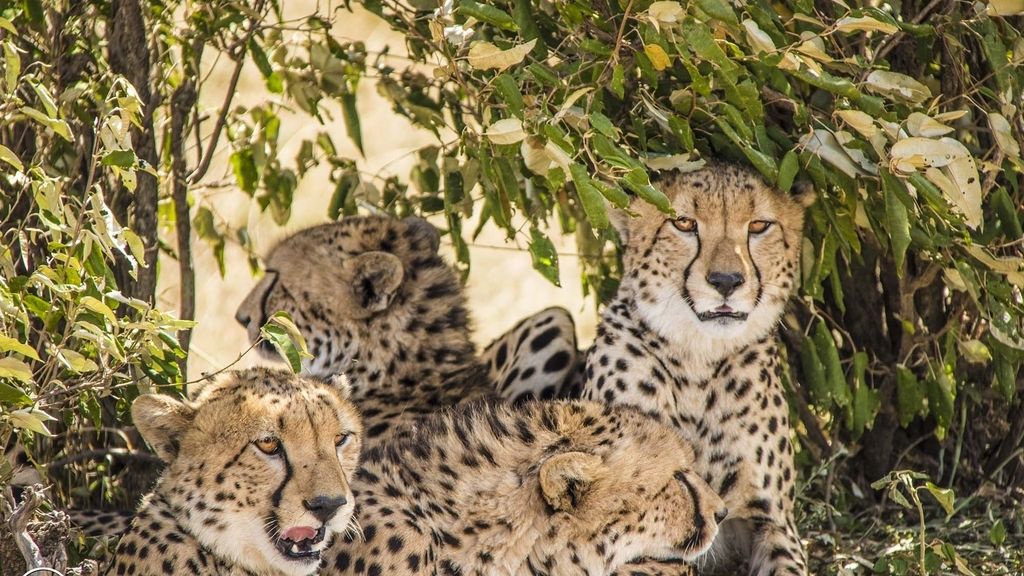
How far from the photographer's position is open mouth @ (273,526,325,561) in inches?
122

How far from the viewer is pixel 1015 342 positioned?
3.93 meters

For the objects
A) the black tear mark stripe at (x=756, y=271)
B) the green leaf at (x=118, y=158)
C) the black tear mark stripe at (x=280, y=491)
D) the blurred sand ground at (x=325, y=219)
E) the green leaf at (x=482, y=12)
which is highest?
the green leaf at (x=118, y=158)

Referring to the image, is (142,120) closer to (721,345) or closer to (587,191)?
(587,191)

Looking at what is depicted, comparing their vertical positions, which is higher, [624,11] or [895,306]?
[624,11]

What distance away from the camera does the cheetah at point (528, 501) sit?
131 inches

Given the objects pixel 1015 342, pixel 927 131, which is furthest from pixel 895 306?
pixel 927 131

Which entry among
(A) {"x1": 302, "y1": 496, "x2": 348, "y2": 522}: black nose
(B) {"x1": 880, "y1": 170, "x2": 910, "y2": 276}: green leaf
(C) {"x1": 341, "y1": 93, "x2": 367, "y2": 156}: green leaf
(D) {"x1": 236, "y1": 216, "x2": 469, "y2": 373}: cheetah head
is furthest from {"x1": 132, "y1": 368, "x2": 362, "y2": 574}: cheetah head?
(C) {"x1": 341, "y1": 93, "x2": 367, "y2": 156}: green leaf

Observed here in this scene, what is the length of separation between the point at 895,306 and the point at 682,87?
43.7 inches

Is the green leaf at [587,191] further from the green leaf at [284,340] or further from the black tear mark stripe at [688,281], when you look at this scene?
the green leaf at [284,340]

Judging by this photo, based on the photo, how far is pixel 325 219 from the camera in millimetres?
7359

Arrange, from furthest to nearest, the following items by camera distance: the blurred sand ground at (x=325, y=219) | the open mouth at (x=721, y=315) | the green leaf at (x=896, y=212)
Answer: the blurred sand ground at (x=325, y=219)
the open mouth at (x=721, y=315)
the green leaf at (x=896, y=212)

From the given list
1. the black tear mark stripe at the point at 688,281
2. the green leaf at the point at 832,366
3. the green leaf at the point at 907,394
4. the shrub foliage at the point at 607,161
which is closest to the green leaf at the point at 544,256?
the shrub foliage at the point at 607,161

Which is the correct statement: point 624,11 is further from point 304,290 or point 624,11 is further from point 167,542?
point 167,542

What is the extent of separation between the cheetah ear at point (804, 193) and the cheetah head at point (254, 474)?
147 cm
